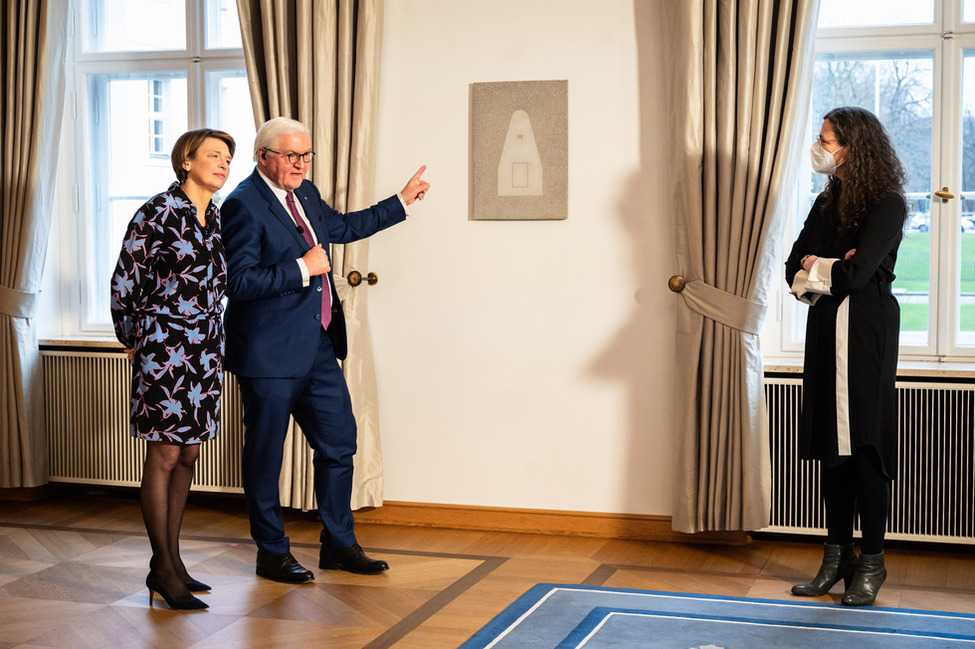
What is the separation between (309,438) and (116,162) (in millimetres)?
2149

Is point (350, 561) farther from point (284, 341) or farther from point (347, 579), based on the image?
point (284, 341)

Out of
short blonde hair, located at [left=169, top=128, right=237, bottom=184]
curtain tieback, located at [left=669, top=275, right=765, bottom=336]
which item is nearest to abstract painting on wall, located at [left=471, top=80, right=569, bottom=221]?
curtain tieback, located at [left=669, top=275, right=765, bottom=336]

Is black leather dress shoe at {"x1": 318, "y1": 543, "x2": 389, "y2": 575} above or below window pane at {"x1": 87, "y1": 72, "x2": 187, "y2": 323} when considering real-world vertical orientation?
below

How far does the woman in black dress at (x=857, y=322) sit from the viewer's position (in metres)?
3.18

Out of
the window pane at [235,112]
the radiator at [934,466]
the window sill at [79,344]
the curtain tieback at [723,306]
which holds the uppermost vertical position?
the window pane at [235,112]

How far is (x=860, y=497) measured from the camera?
3.26 meters

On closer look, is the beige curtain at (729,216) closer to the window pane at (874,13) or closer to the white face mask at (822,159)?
the window pane at (874,13)

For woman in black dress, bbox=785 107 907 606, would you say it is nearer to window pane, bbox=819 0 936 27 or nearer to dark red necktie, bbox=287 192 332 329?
window pane, bbox=819 0 936 27

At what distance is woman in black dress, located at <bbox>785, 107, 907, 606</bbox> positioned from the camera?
125 inches

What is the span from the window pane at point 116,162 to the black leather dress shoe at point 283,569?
6.45 ft

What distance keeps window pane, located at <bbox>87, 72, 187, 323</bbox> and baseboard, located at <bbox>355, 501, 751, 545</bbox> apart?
1740mm

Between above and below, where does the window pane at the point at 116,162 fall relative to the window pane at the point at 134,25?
below

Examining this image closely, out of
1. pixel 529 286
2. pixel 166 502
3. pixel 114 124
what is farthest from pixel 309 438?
pixel 114 124

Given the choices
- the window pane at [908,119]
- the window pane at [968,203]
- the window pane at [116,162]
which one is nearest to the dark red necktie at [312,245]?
the window pane at [116,162]
